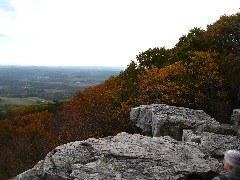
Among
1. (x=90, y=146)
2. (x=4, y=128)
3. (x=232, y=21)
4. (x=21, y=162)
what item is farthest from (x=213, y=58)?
(x=4, y=128)

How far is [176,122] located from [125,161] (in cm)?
768

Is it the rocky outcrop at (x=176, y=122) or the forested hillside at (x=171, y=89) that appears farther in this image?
the forested hillside at (x=171, y=89)

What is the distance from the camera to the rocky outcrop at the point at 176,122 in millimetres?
18391

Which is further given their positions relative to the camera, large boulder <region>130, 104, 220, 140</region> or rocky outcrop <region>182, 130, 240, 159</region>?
large boulder <region>130, 104, 220, 140</region>

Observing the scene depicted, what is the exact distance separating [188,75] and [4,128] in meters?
55.8

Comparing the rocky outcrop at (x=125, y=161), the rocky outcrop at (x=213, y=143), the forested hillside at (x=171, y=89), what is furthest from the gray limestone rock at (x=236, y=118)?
the rocky outcrop at (x=125, y=161)

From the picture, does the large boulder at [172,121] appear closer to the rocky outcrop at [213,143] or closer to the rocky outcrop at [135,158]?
the rocky outcrop at [213,143]

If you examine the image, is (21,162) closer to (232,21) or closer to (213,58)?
(213,58)

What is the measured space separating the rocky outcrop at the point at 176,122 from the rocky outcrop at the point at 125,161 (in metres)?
4.49

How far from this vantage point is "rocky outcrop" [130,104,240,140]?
18391 millimetres

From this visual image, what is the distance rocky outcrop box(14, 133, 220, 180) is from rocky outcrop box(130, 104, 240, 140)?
4492 mm

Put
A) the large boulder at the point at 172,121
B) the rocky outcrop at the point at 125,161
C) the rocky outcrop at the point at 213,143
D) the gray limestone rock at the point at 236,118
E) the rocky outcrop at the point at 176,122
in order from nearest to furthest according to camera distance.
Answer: the rocky outcrop at the point at 125,161
the rocky outcrop at the point at 213,143
the rocky outcrop at the point at 176,122
the large boulder at the point at 172,121
the gray limestone rock at the point at 236,118

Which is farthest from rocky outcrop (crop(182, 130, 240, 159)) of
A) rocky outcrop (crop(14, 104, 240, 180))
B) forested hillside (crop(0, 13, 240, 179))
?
forested hillside (crop(0, 13, 240, 179))

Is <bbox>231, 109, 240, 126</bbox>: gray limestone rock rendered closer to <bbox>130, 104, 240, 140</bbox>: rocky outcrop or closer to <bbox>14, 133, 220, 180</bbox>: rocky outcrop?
<bbox>130, 104, 240, 140</bbox>: rocky outcrop
